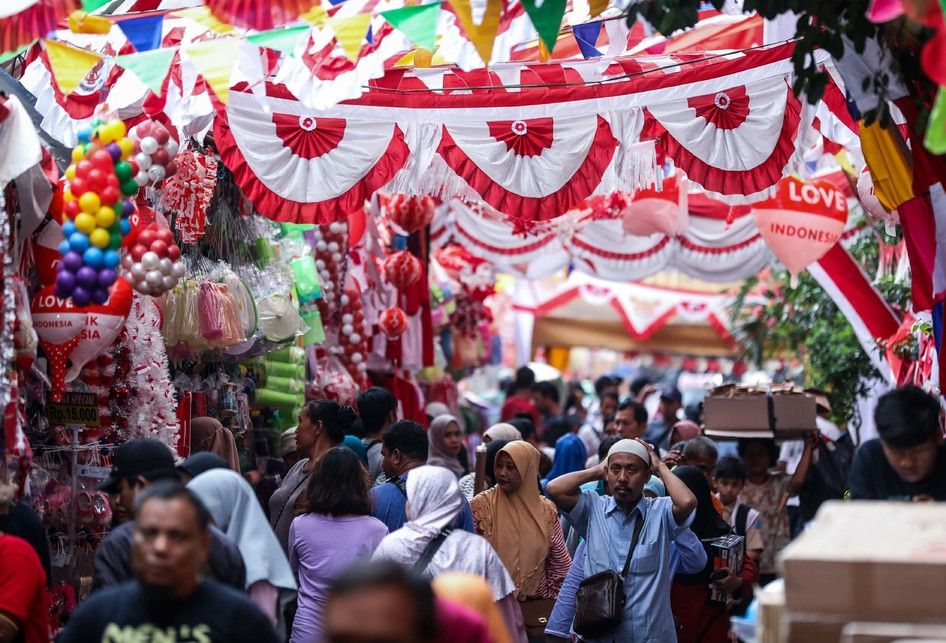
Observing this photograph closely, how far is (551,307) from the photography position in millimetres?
21328

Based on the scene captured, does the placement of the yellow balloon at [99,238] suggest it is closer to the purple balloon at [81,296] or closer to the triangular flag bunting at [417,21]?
the purple balloon at [81,296]

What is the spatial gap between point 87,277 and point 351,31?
149 cm

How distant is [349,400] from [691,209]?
593cm

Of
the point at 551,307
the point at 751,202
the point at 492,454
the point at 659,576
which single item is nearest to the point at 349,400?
the point at 492,454

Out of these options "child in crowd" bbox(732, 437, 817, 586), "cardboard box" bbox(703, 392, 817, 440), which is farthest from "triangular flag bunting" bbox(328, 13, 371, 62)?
"cardboard box" bbox(703, 392, 817, 440)

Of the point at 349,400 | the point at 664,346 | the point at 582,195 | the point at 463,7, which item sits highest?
the point at 463,7

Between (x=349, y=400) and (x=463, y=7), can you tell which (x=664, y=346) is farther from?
(x=463, y=7)

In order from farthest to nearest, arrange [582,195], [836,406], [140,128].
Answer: [836,406] < [582,195] < [140,128]

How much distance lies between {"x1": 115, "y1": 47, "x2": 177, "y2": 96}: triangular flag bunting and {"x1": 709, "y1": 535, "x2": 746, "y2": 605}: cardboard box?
3.65m

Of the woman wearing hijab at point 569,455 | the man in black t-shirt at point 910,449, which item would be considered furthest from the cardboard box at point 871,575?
the woman wearing hijab at point 569,455

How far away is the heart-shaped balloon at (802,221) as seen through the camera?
11031 millimetres

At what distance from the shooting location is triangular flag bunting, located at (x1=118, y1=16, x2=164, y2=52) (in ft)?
22.1

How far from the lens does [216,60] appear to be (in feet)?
20.5

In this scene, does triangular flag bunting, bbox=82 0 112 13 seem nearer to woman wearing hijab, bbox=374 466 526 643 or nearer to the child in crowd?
woman wearing hijab, bbox=374 466 526 643
